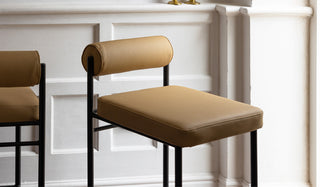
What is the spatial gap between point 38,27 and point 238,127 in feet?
3.85

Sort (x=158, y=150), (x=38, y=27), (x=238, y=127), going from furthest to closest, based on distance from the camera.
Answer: (x=158, y=150), (x=38, y=27), (x=238, y=127)

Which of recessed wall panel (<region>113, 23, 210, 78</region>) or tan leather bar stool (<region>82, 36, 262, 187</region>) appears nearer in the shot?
tan leather bar stool (<region>82, 36, 262, 187</region>)

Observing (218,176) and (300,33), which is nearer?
(300,33)

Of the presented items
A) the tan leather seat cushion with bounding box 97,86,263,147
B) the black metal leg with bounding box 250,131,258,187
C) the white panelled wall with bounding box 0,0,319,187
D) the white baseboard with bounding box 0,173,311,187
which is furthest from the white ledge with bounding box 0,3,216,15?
the black metal leg with bounding box 250,131,258,187

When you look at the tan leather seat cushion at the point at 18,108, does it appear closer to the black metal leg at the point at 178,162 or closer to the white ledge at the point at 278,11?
the black metal leg at the point at 178,162

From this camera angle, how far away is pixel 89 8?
289cm

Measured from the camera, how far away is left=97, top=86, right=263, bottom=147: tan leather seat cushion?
207 centimetres

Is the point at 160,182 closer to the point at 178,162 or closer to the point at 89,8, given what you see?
the point at 89,8

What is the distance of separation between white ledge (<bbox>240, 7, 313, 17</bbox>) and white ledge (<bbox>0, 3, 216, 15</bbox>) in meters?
0.21

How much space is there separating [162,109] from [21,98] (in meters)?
0.63

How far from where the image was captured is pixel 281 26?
293 cm

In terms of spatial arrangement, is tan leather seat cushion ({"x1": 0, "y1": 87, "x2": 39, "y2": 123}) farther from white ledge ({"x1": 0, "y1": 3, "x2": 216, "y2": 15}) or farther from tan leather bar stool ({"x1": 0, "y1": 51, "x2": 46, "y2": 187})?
white ledge ({"x1": 0, "y1": 3, "x2": 216, "y2": 15})

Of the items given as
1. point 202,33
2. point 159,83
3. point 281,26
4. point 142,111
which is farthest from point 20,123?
point 281,26

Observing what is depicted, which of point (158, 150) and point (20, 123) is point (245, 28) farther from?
point (20, 123)
